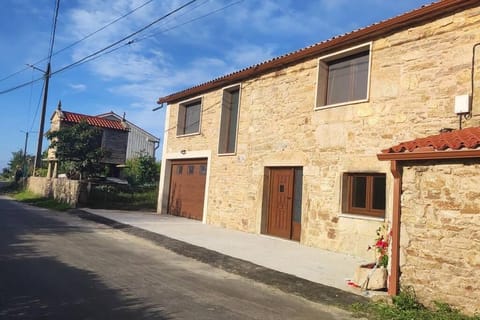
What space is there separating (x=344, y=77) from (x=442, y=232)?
21.0 ft

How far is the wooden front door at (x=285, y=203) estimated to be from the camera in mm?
12438

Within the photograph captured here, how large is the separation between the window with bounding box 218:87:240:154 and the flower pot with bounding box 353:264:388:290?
30.1 feet

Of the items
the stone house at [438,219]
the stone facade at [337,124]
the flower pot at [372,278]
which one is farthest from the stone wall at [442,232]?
the stone facade at [337,124]

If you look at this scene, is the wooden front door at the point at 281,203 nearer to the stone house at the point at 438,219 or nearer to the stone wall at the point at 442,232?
the stone house at the point at 438,219

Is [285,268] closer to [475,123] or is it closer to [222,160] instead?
[475,123]

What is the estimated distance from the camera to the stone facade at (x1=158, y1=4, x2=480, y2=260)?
8992 mm

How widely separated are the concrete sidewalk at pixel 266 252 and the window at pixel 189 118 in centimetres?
489

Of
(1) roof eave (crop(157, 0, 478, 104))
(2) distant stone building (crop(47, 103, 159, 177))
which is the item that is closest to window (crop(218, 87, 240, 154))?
(1) roof eave (crop(157, 0, 478, 104))

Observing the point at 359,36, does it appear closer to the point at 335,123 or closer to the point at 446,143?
the point at 335,123

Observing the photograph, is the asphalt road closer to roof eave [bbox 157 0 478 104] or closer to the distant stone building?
roof eave [bbox 157 0 478 104]

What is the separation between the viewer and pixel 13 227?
1197 centimetres

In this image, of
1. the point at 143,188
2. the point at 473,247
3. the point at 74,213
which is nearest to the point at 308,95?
the point at 473,247

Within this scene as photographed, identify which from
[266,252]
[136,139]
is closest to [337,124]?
[266,252]

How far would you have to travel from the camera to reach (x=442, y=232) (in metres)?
6.00
